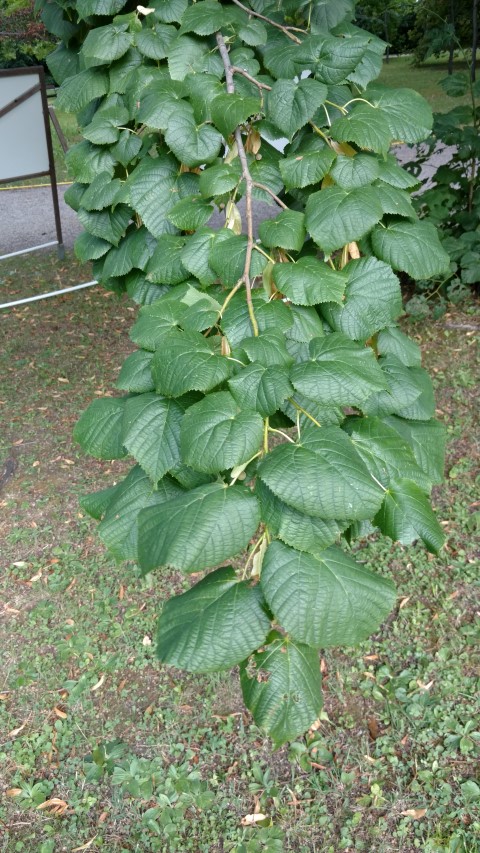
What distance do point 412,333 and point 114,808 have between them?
3.47 meters

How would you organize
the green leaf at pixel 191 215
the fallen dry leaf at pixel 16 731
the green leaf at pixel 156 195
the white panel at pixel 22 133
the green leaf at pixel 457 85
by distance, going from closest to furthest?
the green leaf at pixel 191 215, the green leaf at pixel 156 195, the fallen dry leaf at pixel 16 731, the green leaf at pixel 457 85, the white panel at pixel 22 133

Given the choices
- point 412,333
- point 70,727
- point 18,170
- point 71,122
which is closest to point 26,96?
point 18,170

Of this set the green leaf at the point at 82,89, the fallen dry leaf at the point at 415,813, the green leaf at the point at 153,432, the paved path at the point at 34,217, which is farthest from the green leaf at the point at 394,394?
the paved path at the point at 34,217

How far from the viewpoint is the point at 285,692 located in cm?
102

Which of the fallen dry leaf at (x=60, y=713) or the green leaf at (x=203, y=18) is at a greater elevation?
the green leaf at (x=203, y=18)

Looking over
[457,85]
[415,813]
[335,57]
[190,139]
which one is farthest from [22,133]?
[415,813]

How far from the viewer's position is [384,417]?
4.64ft

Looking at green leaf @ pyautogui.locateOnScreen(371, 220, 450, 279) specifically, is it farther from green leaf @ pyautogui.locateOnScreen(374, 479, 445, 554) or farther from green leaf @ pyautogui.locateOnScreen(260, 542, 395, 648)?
green leaf @ pyautogui.locateOnScreen(260, 542, 395, 648)

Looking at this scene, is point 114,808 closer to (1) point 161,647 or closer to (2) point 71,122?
(1) point 161,647

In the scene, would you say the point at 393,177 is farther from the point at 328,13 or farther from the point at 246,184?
the point at 328,13

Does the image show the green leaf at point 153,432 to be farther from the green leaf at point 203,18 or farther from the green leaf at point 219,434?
the green leaf at point 203,18

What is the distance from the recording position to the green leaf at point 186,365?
43.6 inches

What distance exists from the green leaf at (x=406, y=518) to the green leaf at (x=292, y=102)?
A: 0.68 m

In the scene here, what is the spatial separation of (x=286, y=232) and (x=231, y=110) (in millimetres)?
252
